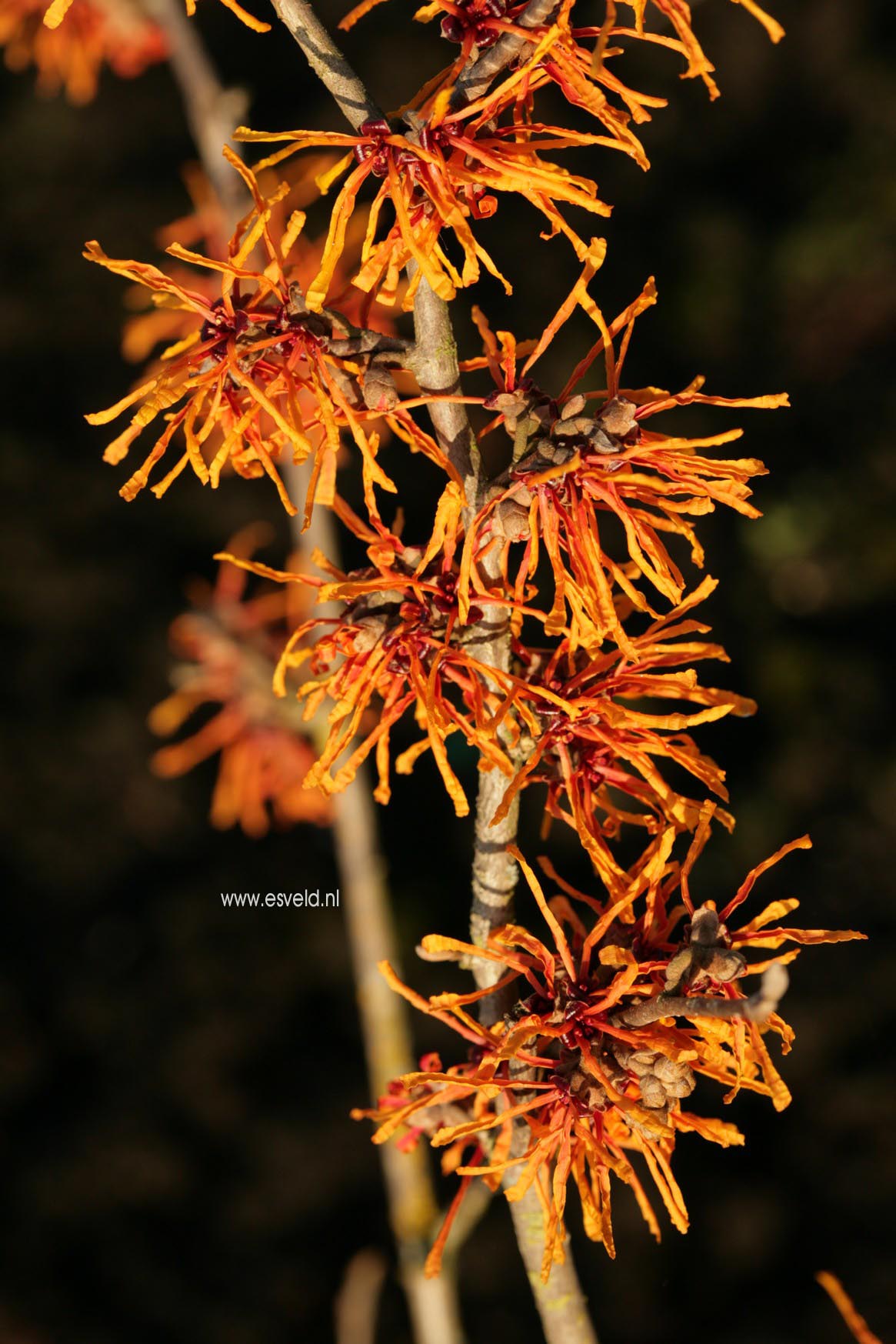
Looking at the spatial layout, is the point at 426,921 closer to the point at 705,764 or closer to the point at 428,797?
the point at 428,797

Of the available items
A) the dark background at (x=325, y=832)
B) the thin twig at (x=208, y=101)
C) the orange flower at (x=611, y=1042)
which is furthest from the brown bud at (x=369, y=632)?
the dark background at (x=325, y=832)

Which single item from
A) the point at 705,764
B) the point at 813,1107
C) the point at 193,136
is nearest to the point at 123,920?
the point at 813,1107

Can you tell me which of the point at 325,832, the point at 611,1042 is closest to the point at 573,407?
the point at 611,1042

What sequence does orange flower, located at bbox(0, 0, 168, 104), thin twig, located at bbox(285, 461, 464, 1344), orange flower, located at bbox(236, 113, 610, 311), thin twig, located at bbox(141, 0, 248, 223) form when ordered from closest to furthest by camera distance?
orange flower, located at bbox(236, 113, 610, 311) < thin twig, located at bbox(285, 461, 464, 1344) < thin twig, located at bbox(141, 0, 248, 223) < orange flower, located at bbox(0, 0, 168, 104)

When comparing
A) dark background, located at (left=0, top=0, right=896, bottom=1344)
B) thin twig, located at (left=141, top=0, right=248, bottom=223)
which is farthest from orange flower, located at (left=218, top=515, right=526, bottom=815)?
dark background, located at (left=0, top=0, right=896, bottom=1344)

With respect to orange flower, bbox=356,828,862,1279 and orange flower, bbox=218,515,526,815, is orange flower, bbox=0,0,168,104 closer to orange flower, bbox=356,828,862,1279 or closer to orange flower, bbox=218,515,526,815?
orange flower, bbox=218,515,526,815

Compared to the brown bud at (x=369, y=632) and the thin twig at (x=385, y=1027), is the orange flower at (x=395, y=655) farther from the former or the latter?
the thin twig at (x=385, y=1027)
